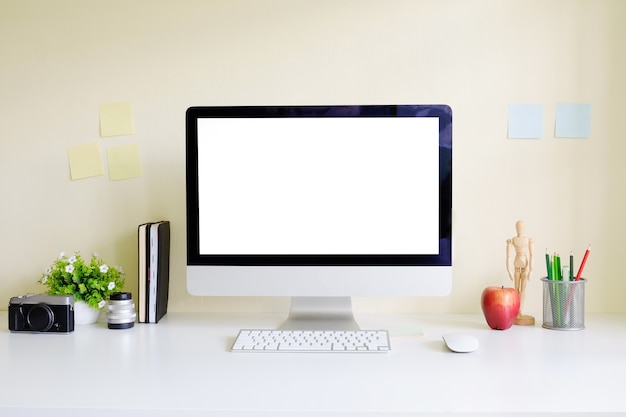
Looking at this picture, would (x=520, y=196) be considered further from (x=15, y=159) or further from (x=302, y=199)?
(x=15, y=159)

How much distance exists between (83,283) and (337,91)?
0.79m

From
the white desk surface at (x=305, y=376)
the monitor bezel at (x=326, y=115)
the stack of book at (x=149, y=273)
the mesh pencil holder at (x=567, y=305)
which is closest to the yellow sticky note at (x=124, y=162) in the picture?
the stack of book at (x=149, y=273)

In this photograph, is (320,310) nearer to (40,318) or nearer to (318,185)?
(318,185)

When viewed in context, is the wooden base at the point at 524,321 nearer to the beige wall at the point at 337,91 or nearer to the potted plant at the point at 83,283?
the beige wall at the point at 337,91

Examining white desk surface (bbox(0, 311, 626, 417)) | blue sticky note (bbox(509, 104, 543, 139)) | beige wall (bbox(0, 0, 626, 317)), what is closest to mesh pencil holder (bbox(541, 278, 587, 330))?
white desk surface (bbox(0, 311, 626, 417))

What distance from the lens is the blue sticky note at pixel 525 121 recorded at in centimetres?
177

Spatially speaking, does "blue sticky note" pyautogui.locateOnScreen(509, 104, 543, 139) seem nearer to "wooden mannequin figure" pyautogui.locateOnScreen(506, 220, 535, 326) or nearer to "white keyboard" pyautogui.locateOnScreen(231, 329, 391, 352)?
"wooden mannequin figure" pyautogui.locateOnScreen(506, 220, 535, 326)

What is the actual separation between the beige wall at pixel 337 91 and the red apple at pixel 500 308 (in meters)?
0.22

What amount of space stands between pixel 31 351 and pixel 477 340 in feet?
2.92

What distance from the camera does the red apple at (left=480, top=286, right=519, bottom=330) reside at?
5.07 ft

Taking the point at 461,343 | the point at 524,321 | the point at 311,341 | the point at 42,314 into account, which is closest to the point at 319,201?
the point at 311,341

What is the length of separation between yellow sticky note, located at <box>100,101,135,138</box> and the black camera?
18.8 inches

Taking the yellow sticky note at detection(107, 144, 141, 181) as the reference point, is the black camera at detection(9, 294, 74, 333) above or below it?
below

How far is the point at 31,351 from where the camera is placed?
1.37m
